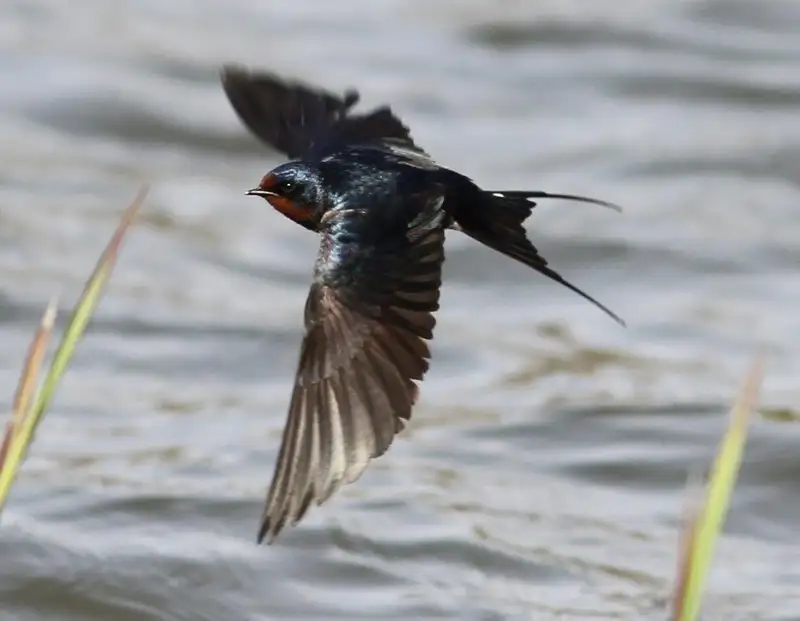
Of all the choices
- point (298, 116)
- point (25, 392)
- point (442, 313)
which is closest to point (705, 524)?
point (25, 392)

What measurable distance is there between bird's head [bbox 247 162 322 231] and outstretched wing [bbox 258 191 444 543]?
0.15 meters

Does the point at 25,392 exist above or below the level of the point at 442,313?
below

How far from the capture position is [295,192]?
10.6 ft

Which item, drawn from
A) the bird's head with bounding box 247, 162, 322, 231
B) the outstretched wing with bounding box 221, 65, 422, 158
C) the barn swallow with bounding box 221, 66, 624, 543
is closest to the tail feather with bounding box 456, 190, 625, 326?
the barn swallow with bounding box 221, 66, 624, 543

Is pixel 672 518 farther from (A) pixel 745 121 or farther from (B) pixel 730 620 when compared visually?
(A) pixel 745 121

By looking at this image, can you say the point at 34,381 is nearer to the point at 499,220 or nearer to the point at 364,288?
the point at 364,288

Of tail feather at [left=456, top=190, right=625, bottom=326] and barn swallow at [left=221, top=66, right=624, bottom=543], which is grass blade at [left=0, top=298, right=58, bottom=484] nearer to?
barn swallow at [left=221, top=66, right=624, bottom=543]

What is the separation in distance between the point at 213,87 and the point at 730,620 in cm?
400

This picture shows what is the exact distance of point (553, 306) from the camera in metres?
5.92

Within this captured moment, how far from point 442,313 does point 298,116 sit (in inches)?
81.3

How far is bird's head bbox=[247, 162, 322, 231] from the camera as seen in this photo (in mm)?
3203

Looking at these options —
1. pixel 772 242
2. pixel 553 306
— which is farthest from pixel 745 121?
pixel 553 306

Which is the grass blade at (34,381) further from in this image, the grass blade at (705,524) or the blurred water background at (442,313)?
the blurred water background at (442,313)

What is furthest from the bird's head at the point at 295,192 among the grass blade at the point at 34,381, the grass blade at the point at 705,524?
the grass blade at the point at 705,524
